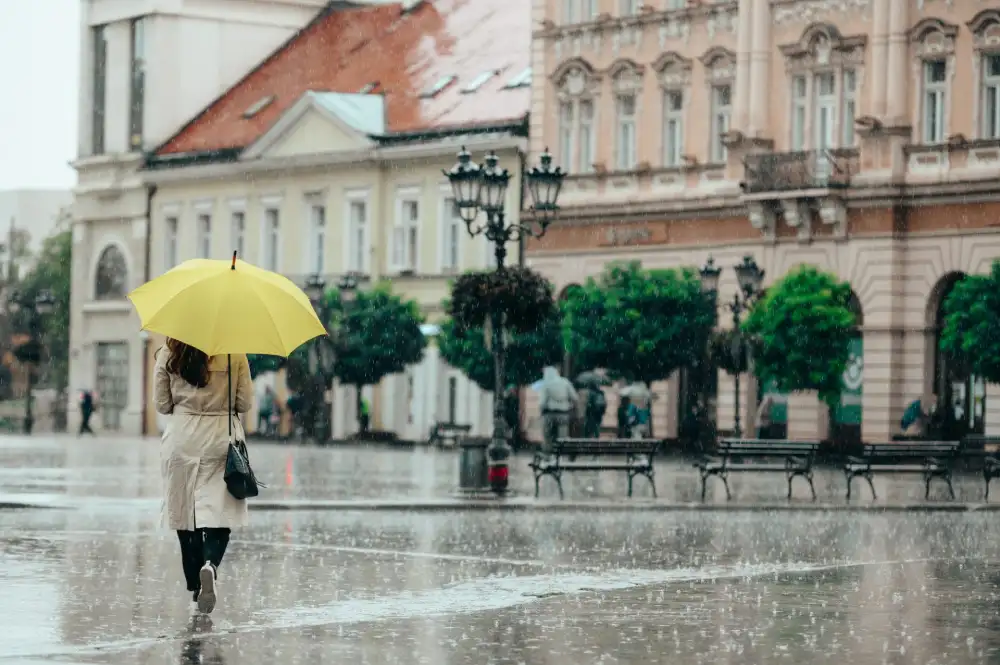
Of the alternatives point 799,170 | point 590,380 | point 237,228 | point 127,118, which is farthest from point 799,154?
point 127,118

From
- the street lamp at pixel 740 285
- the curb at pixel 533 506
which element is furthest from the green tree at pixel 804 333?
the curb at pixel 533 506

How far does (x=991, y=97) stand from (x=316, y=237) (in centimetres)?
2354

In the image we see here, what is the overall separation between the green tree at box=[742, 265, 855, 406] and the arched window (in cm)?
3011

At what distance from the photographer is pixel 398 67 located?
61125 millimetres

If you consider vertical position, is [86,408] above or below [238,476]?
below

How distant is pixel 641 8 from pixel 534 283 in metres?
21.2

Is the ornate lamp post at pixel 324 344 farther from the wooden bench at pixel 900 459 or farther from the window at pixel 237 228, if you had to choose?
the wooden bench at pixel 900 459

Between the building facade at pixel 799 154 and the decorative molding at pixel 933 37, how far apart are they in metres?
0.03

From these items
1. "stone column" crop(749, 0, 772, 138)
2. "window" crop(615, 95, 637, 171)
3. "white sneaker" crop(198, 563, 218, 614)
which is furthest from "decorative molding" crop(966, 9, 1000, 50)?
"white sneaker" crop(198, 563, 218, 614)

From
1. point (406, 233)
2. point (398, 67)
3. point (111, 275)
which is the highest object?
point (398, 67)

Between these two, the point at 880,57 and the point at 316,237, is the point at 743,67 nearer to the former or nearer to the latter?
the point at 880,57

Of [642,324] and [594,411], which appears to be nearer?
[642,324]

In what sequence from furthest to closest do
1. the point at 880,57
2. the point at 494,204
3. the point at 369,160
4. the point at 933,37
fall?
the point at 369,160 → the point at 880,57 → the point at 933,37 → the point at 494,204

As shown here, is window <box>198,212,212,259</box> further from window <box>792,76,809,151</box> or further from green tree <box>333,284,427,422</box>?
window <box>792,76,809,151</box>
